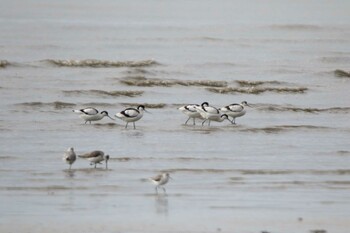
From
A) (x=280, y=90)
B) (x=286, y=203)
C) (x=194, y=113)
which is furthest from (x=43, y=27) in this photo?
(x=286, y=203)

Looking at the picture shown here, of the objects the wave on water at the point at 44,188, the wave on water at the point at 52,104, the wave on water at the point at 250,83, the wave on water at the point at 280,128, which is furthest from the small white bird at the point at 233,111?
the wave on water at the point at 44,188

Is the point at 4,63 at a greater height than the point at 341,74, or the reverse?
the point at 341,74

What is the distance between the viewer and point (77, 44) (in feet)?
144

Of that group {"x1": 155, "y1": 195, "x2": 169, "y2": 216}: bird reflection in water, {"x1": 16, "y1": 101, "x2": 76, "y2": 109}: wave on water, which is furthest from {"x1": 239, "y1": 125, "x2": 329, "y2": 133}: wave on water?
{"x1": 155, "y1": 195, "x2": 169, "y2": 216}: bird reflection in water

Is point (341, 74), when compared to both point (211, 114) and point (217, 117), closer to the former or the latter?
point (217, 117)

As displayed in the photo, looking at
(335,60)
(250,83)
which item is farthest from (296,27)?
(250,83)

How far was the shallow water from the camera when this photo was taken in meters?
14.0

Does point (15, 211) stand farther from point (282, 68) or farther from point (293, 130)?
point (282, 68)

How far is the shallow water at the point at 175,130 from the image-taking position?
1405cm

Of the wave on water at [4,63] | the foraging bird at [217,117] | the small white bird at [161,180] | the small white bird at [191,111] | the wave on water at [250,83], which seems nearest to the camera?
the small white bird at [161,180]

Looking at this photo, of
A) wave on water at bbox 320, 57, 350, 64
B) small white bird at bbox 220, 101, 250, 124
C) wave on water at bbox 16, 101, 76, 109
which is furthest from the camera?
wave on water at bbox 320, 57, 350, 64

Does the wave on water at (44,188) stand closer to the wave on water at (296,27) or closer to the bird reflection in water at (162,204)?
the bird reflection in water at (162,204)

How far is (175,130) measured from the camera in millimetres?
23359

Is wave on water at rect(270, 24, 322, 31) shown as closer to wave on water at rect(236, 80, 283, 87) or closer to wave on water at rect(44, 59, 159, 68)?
wave on water at rect(44, 59, 159, 68)
